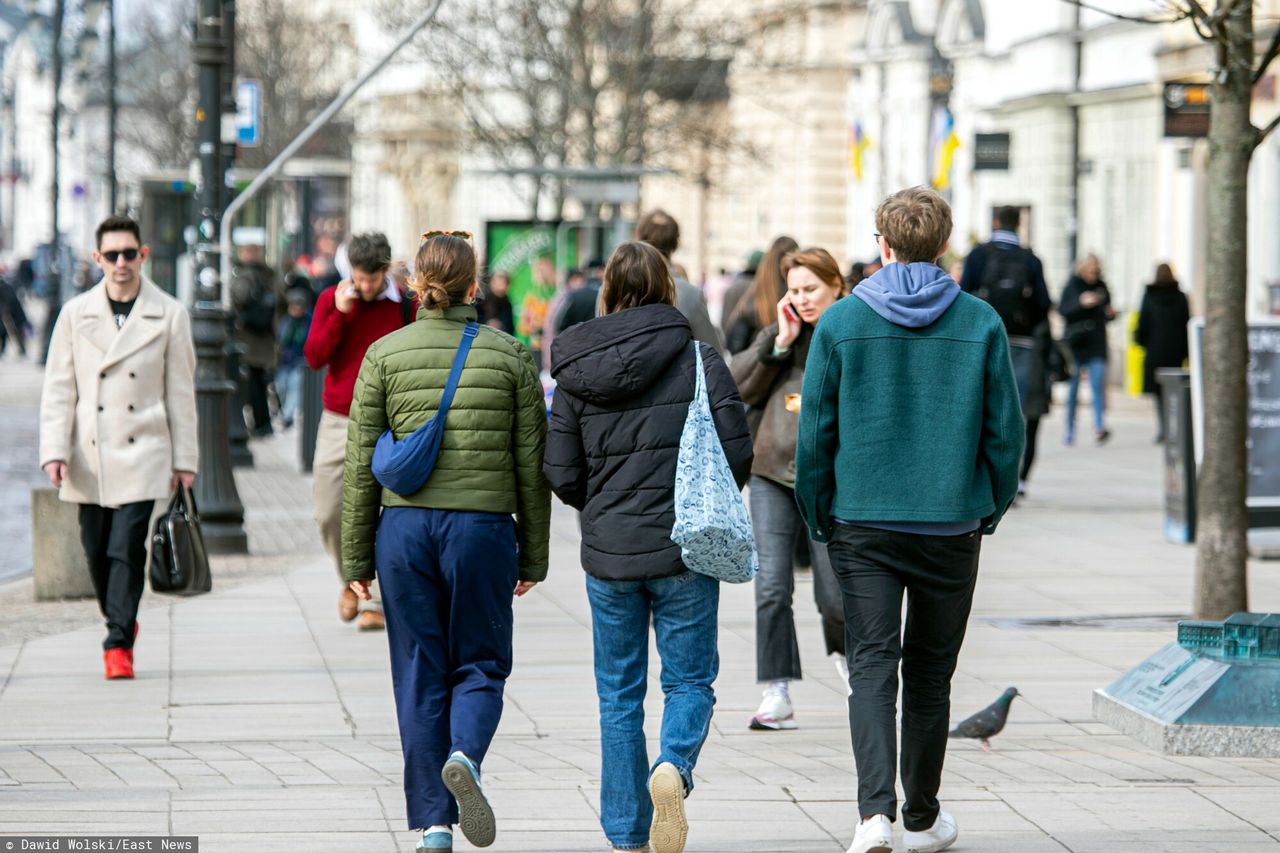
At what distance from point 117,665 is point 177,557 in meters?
0.69

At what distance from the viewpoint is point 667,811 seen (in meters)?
5.85

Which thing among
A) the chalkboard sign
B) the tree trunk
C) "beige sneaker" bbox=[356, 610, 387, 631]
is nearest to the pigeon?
the tree trunk

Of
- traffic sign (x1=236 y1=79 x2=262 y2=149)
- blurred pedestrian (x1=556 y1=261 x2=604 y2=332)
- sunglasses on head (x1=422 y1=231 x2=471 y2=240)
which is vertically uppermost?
traffic sign (x1=236 y1=79 x2=262 y2=149)

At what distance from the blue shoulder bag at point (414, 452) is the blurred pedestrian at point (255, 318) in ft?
52.5

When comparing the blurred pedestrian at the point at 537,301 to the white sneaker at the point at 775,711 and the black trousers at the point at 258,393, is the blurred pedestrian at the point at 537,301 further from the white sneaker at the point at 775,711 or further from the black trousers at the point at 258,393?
the white sneaker at the point at 775,711

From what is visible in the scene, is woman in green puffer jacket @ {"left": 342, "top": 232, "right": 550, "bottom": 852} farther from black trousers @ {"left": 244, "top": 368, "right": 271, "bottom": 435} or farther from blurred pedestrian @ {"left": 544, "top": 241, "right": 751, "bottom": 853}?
black trousers @ {"left": 244, "top": 368, "right": 271, "bottom": 435}

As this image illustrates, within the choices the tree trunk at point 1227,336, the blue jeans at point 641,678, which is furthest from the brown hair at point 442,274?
the tree trunk at point 1227,336

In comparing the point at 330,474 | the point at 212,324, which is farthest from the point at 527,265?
the point at 330,474

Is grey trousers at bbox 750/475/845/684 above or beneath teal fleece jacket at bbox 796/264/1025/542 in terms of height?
beneath

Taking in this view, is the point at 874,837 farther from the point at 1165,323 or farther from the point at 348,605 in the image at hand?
the point at 1165,323

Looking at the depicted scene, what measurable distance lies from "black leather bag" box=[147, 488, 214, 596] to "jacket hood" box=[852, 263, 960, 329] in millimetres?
4366

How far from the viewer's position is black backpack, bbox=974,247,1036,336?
1645 cm

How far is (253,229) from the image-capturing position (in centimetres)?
2998

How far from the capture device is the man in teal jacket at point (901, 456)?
600 cm
